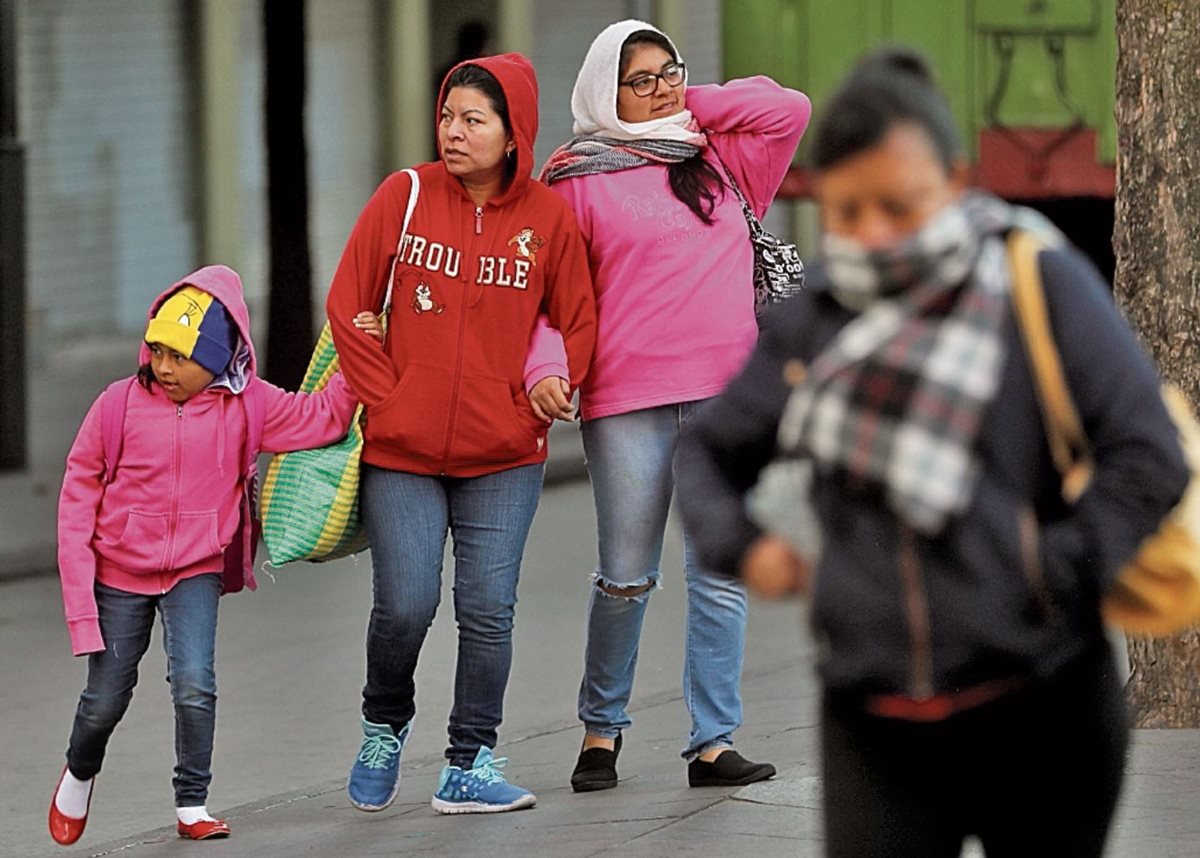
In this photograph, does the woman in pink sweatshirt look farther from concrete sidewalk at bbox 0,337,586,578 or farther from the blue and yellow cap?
concrete sidewalk at bbox 0,337,586,578

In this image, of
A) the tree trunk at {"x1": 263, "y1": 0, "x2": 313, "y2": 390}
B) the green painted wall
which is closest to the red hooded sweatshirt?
the green painted wall

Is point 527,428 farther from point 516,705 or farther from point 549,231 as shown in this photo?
point 516,705

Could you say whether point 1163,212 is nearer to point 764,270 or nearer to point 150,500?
point 764,270

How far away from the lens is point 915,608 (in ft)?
9.71

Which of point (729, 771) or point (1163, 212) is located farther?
point (1163, 212)

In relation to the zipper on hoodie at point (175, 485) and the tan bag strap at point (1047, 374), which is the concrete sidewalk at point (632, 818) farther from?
the tan bag strap at point (1047, 374)

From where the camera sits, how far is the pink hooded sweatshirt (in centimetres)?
575

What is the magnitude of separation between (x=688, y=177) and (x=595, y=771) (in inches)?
59.7

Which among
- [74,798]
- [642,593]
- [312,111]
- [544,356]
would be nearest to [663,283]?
[544,356]

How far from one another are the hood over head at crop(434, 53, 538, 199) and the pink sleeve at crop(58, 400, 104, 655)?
1087mm

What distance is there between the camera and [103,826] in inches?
255

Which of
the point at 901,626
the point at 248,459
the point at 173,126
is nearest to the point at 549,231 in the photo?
the point at 248,459

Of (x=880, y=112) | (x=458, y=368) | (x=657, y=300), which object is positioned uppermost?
(x=880, y=112)

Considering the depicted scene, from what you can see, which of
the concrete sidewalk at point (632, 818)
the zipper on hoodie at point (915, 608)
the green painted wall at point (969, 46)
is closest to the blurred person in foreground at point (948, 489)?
the zipper on hoodie at point (915, 608)
